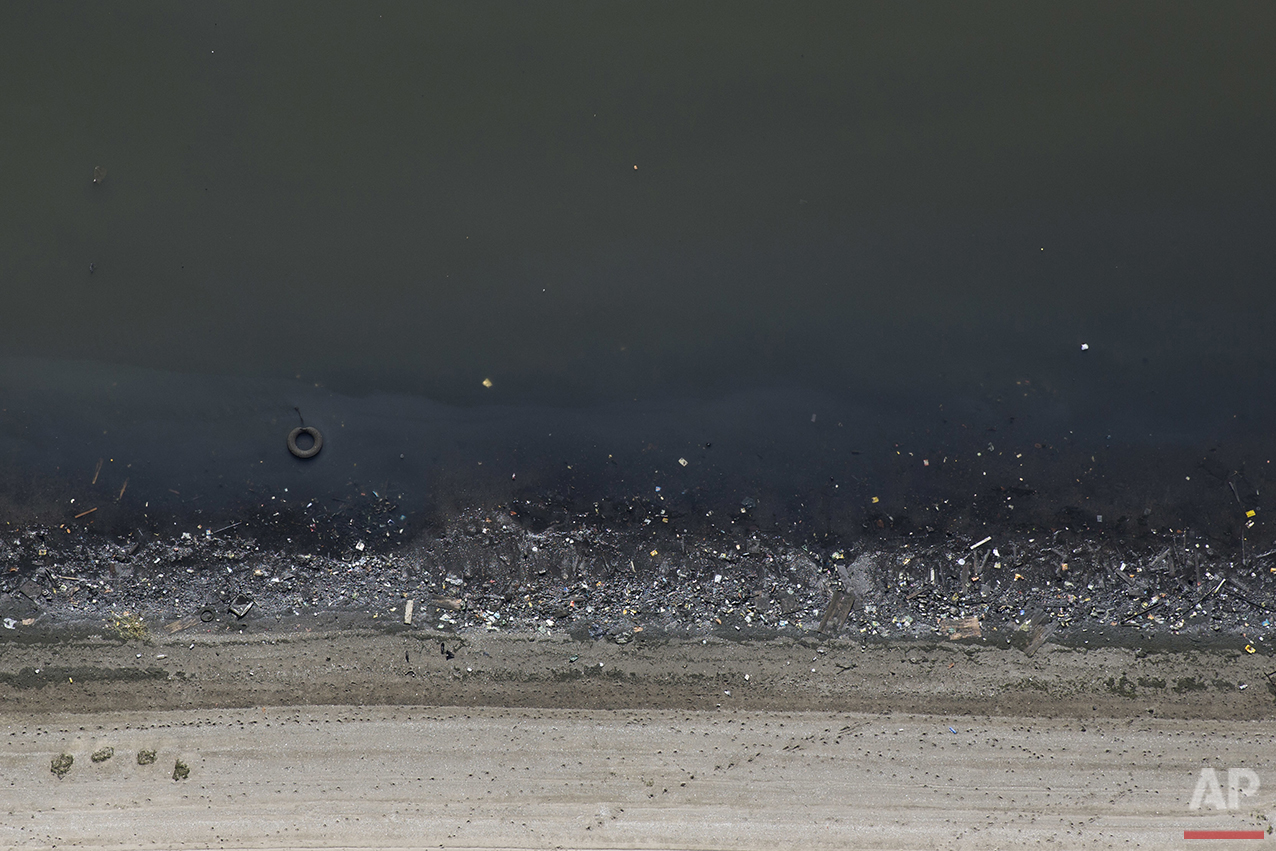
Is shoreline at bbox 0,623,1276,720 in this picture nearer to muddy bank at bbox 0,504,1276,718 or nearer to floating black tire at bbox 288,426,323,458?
muddy bank at bbox 0,504,1276,718

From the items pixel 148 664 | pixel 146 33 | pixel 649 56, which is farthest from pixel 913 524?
pixel 146 33

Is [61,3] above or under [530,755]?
above

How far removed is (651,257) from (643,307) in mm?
436

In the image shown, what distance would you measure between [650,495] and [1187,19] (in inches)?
243

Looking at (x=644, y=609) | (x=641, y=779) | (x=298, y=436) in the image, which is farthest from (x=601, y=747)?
(x=298, y=436)

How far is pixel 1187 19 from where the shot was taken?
1068 cm

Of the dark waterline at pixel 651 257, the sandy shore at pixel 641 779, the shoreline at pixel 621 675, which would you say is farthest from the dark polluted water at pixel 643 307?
the sandy shore at pixel 641 779

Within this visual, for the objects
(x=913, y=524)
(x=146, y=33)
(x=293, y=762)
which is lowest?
(x=293, y=762)

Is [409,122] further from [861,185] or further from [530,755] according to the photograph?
[530,755]

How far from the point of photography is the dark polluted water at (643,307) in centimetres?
1066

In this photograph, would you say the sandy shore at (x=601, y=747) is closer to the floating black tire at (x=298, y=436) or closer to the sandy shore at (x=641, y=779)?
the sandy shore at (x=641, y=779)

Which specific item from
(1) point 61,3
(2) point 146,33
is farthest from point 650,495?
(1) point 61,3

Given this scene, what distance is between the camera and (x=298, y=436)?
421 inches

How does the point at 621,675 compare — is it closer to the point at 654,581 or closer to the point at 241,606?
the point at 654,581
